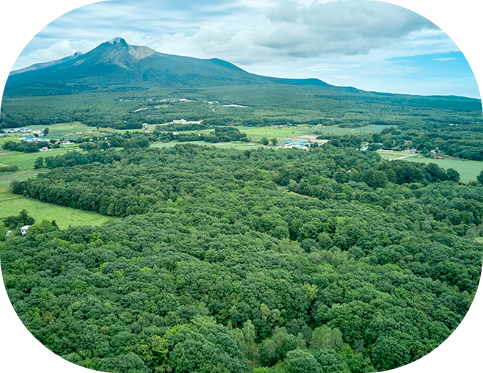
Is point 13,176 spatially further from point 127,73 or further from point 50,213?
point 127,73

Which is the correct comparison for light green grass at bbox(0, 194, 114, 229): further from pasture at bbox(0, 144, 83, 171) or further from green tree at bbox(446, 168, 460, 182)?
green tree at bbox(446, 168, 460, 182)

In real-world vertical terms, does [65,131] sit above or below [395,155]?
below

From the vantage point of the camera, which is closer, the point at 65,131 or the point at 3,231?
the point at 3,231

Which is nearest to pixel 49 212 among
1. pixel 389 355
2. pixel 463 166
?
pixel 389 355

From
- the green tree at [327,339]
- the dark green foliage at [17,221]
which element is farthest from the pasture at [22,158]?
the green tree at [327,339]

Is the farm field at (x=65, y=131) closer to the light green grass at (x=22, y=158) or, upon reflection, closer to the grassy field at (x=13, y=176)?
the light green grass at (x=22, y=158)

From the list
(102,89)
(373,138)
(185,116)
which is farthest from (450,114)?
(102,89)
